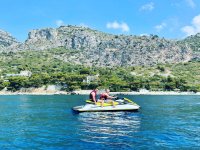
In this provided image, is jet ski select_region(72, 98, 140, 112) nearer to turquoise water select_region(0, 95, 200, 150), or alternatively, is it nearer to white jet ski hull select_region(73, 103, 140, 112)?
white jet ski hull select_region(73, 103, 140, 112)

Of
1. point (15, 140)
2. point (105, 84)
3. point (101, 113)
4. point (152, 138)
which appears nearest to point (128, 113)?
point (101, 113)

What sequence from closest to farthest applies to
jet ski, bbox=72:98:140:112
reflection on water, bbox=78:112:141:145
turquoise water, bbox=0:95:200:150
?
turquoise water, bbox=0:95:200:150
reflection on water, bbox=78:112:141:145
jet ski, bbox=72:98:140:112

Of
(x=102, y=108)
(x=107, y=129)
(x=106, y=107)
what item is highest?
(x=106, y=107)

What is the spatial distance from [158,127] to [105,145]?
46.5 feet

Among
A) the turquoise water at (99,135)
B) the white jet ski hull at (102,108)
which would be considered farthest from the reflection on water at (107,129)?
the white jet ski hull at (102,108)

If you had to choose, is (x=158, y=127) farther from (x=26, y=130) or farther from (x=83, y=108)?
(x=83, y=108)

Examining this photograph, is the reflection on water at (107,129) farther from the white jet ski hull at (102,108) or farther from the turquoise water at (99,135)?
the white jet ski hull at (102,108)

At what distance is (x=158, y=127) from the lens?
144ft

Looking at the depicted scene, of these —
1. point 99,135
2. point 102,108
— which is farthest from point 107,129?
point 102,108

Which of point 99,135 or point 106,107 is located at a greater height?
point 106,107

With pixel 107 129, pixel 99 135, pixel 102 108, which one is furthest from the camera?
pixel 102 108

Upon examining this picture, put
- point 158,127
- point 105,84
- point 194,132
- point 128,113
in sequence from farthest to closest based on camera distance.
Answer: point 105,84, point 128,113, point 158,127, point 194,132

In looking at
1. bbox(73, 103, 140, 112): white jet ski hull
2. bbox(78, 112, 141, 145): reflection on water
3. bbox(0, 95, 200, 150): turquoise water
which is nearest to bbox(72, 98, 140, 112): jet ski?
bbox(73, 103, 140, 112): white jet ski hull

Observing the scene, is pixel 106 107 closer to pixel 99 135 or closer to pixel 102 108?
pixel 102 108
